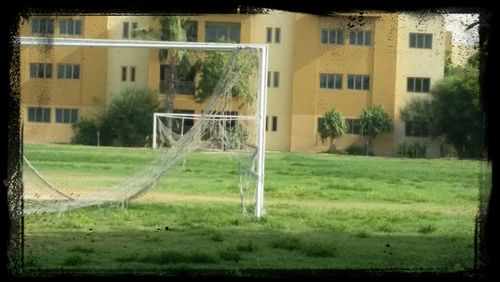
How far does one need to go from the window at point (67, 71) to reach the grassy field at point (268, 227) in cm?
715

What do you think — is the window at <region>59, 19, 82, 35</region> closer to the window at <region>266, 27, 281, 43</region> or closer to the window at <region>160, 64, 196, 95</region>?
the window at <region>266, 27, 281, 43</region>

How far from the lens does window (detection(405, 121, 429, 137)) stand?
23.9 metres

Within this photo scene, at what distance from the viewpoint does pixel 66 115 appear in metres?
25.8

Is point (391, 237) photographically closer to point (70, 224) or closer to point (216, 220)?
point (216, 220)

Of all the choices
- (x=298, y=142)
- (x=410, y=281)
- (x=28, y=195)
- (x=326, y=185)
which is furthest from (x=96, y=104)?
(x=410, y=281)

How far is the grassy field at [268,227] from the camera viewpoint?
5.31 m

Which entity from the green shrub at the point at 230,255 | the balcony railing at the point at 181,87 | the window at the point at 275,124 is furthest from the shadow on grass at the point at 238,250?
the balcony railing at the point at 181,87

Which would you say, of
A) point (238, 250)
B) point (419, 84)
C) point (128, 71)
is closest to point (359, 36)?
point (238, 250)

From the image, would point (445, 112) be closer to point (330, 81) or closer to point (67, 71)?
point (330, 81)

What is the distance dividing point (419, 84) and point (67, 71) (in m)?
12.0

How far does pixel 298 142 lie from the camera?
84.8ft

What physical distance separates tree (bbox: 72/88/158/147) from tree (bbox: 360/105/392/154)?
7.80 meters

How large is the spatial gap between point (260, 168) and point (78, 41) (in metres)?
2.67

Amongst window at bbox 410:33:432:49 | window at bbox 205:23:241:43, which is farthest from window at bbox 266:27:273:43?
window at bbox 410:33:432:49
